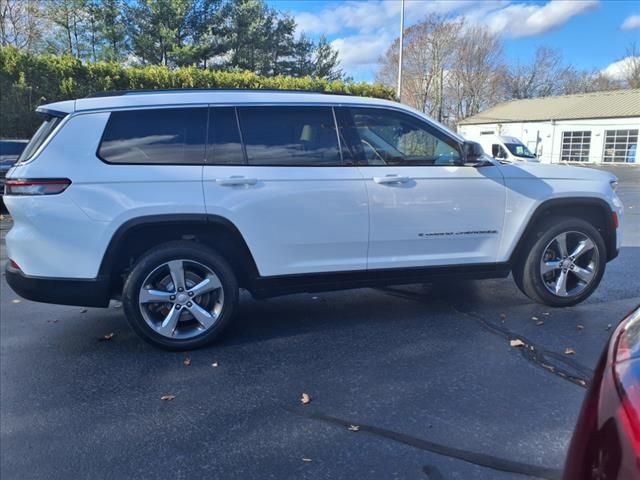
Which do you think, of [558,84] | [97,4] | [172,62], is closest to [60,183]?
[172,62]

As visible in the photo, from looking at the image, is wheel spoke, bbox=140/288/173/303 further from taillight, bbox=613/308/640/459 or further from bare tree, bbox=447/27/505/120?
bare tree, bbox=447/27/505/120

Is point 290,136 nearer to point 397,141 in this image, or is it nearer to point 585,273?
point 397,141

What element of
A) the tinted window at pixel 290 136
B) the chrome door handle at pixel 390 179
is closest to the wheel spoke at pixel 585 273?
the chrome door handle at pixel 390 179

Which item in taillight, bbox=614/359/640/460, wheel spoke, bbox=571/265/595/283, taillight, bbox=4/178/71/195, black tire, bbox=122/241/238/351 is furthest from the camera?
wheel spoke, bbox=571/265/595/283

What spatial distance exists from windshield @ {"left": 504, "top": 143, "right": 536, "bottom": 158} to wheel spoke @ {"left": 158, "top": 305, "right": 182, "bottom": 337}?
19.1m

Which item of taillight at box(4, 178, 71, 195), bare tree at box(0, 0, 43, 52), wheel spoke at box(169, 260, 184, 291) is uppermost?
bare tree at box(0, 0, 43, 52)

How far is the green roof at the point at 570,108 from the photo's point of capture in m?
36.0

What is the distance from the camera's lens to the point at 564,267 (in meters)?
4.79

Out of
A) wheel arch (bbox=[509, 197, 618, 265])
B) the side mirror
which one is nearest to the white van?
wheel arch (bbox=[509, 197, 618, 265])

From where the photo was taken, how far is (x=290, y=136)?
4074 mm

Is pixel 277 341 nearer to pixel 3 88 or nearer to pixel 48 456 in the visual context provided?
pixel 48 456

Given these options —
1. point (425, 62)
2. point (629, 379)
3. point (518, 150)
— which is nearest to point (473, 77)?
point (425, 62)

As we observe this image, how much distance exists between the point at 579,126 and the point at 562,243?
3790cm

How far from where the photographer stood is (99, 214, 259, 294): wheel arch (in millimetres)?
3709
